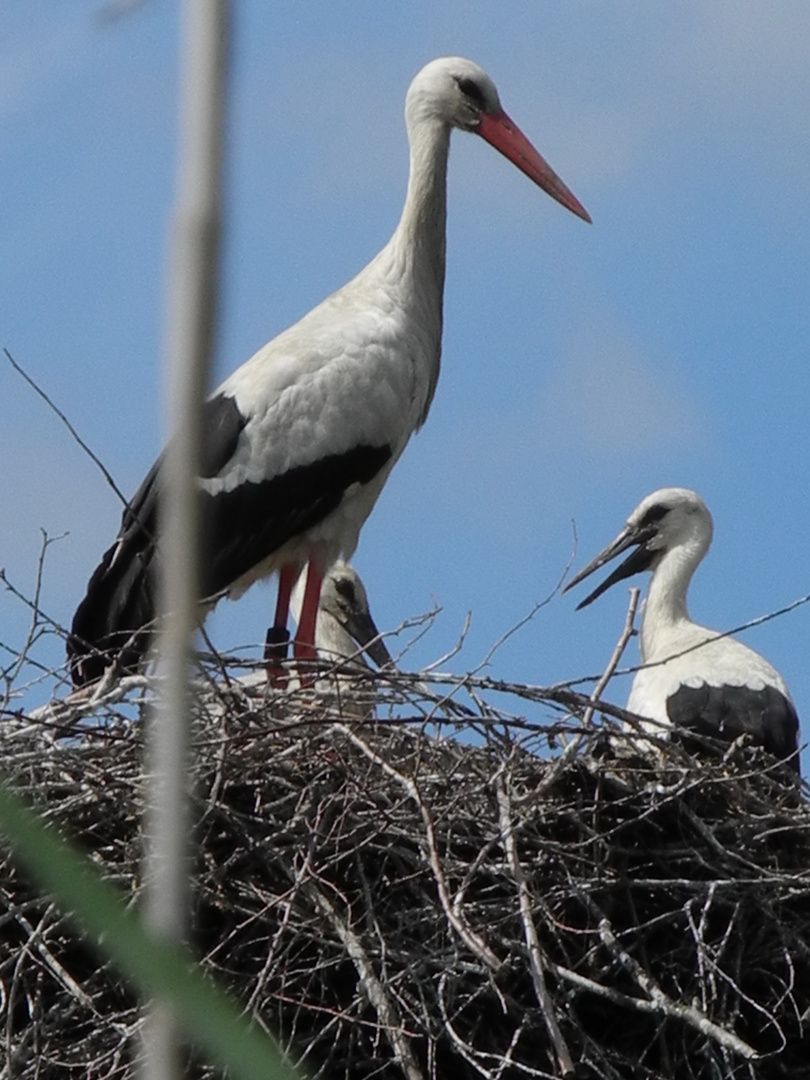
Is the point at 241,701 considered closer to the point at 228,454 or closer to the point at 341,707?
the point at 341,707

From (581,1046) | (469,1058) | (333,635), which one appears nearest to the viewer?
(469,1058)

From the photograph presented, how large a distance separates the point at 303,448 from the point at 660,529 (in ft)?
6.83

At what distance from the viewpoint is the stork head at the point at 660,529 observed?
7.31 meters

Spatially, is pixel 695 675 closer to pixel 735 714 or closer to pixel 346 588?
pixel 735 714

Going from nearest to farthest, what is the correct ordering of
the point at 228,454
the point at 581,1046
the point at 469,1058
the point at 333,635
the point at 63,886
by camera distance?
the point at 63,886, the point at 469,1058, the point at 581,1046, the point at 228,454, the point at 333,635

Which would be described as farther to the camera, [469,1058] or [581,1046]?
[581,1046]

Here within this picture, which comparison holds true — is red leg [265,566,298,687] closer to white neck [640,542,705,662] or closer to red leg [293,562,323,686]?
red leg [293,562,323,686]

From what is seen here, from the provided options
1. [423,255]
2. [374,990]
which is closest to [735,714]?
[423,255]

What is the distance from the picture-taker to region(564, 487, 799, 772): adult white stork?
5824 millimetres

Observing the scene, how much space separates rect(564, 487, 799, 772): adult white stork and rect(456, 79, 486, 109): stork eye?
187cm

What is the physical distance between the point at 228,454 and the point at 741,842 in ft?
7.73

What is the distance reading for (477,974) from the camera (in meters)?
3.69

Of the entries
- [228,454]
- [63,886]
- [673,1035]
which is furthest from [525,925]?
[63,886]

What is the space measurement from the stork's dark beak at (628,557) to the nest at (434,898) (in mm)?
3279
